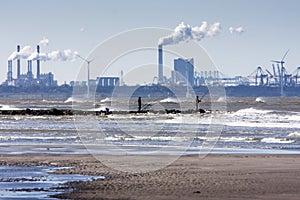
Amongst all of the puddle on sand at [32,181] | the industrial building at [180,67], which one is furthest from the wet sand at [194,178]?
the industrial building at [180,67]

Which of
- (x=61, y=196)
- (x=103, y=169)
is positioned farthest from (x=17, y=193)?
(x=103, y=169)

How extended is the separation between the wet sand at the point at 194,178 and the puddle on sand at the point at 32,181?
595mm

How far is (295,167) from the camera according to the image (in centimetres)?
2688

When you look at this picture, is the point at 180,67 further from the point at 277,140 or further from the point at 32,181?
the point at 32,181

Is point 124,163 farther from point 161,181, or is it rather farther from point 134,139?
point 134,139

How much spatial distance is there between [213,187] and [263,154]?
12.0 metres

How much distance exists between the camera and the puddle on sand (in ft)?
65.3

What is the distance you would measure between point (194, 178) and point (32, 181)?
508 cm

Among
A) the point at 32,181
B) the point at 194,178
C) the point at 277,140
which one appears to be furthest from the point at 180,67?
the point at 32,181

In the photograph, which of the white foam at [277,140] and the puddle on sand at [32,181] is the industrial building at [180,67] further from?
the puddle on sand at [32,181]

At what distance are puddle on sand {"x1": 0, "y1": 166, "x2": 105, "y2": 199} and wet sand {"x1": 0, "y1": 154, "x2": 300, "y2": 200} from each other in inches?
23.4

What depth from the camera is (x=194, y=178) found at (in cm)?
2361

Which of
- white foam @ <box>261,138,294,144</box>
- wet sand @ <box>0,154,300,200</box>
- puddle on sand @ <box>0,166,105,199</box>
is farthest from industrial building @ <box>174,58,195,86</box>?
puddle on sand @ <box>0,166,105,199</box>

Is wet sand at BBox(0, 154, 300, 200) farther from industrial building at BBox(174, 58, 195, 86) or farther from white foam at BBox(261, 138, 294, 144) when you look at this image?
white foam at BBox(261, 138, 294, 144)
